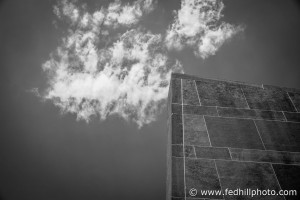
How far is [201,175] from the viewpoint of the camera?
2.99 m

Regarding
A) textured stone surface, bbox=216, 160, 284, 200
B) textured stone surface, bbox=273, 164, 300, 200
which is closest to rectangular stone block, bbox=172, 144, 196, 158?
textured stone surface, bbox=216, 160, 284, 200

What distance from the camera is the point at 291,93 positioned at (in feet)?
14.7

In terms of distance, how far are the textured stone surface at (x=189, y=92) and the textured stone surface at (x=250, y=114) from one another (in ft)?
1.60

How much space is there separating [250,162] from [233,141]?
0.41m

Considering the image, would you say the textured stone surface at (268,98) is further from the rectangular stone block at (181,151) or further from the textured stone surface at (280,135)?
the rectangular stone block at (181,151)

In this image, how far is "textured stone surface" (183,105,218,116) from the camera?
3.79m

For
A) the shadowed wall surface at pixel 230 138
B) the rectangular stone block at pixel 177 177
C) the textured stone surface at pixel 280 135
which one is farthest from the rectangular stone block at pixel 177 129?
the textured stone surface at pixel 280 135

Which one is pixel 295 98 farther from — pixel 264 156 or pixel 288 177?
pixel 288 177

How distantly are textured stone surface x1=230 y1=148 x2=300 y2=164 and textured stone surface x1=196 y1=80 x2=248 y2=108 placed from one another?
1000 millimetres

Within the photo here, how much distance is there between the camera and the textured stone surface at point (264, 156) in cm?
328

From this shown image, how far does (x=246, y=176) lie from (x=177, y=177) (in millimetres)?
1040

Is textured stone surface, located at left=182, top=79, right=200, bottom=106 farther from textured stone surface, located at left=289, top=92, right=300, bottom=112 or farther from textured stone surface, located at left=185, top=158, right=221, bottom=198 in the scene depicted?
textured stone surface, located at left=289, top=92, right=300, bottom=112

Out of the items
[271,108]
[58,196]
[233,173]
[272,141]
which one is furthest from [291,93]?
[58,196]

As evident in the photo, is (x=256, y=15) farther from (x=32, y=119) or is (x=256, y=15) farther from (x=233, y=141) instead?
(x=32, y=119)
